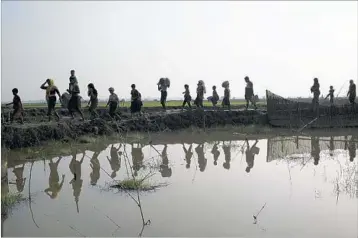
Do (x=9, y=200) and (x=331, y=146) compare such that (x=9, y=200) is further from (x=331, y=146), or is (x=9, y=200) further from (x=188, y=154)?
(x=331, y=146)

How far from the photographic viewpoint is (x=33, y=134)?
10258 millimetres

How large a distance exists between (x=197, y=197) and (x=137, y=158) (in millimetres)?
3680

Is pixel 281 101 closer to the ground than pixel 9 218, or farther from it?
farther from it

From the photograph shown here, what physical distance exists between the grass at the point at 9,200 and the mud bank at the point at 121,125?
247 centimetres

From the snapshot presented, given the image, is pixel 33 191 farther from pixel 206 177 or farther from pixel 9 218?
pixel 206 177

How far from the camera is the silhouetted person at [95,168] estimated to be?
6780 mm

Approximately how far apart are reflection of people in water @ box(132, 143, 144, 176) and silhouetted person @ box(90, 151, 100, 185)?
2.36 feet

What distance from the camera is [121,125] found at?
13.3 meters

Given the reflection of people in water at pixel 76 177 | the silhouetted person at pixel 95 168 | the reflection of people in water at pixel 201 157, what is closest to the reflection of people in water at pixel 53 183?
the reflection of people in water at pixel 76 177

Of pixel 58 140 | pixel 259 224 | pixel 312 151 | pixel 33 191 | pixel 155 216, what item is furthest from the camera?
pixel 58 140

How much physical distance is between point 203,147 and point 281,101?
603 centimetres

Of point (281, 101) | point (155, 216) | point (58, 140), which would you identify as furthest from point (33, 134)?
point (281, 101)

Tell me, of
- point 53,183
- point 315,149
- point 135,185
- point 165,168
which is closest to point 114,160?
point 165,168

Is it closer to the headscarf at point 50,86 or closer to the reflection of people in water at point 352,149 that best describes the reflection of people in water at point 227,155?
the reflection of people in water at point 352,149
